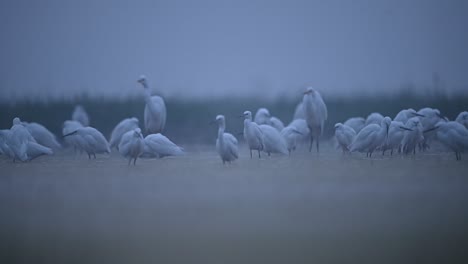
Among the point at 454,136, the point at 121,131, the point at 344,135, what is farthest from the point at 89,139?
the point at 454,136

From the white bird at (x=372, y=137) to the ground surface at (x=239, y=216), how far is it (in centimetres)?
130

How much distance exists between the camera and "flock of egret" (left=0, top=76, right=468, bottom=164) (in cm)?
934

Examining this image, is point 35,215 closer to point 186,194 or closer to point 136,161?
point 186,194

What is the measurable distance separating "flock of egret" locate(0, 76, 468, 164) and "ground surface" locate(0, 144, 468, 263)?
3.38ft

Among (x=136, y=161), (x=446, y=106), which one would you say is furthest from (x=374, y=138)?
(x=446, y=106)

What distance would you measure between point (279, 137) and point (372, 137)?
1.60 metres

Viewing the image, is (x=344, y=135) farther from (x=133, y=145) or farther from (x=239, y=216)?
(x=239, y=216)

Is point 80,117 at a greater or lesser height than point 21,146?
greater

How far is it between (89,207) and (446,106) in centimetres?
1179

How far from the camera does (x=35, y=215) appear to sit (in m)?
5.69

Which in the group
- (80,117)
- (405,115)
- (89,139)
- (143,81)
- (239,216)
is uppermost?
(143,81)

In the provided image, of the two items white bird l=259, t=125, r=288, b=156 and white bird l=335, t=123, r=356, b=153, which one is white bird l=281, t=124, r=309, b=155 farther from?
white bird l=335, t=123, r=356, b=153

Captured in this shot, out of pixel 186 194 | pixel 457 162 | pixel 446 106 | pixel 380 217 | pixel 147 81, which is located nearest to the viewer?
pixel 380 217

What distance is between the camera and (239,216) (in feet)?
18.3
